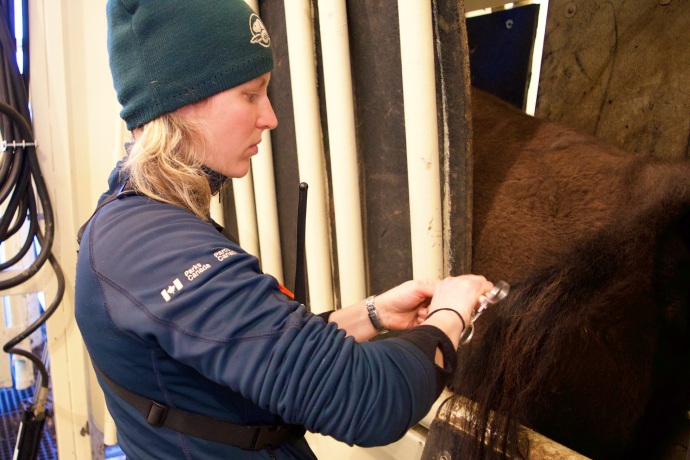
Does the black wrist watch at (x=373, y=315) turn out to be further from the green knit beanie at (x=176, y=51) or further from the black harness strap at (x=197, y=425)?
the green knit beanie at (x=176, y=51)

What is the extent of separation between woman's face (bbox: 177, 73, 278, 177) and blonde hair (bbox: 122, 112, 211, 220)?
1cm

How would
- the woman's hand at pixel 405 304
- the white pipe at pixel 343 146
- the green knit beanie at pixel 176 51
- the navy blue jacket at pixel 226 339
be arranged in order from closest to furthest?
1. the navy blue jacket at pixel 226 339
2. the green knit beanie at pixel 176 51
3. the woman's hand at pixel 405 304
4. the white pipe at pixel 343 146

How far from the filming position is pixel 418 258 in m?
0.96

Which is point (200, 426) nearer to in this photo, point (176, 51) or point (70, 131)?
point (176, 51)


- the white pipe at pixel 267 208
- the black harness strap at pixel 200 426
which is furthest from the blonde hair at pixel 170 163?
the white pipe at pixel 267 208

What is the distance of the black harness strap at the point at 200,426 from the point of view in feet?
2.24

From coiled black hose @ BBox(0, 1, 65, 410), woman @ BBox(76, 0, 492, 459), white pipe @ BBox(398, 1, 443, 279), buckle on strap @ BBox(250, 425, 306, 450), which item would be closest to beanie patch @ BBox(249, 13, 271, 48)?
woman @ BBox(76, 0, 492, 459)

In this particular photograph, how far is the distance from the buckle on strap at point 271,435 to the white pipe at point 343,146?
39 cm

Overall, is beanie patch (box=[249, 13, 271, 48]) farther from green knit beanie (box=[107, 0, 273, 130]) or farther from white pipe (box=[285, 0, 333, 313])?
white pipe (box=[285, 0, 333, 313])

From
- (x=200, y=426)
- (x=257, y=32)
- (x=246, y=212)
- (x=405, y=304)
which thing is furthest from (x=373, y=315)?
(x=246, y=212)

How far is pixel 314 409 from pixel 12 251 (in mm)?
1783

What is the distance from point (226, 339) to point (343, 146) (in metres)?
0.54

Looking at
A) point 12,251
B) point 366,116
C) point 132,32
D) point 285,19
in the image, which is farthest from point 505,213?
point 12,251

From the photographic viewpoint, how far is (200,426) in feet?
2.25
